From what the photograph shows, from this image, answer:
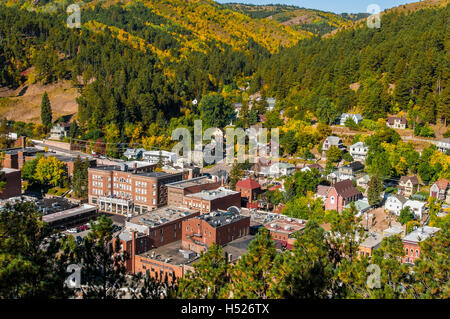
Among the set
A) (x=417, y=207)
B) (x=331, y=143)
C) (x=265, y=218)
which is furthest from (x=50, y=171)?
(x=417, y=207)

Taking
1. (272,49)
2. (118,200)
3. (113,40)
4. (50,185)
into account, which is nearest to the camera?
(118,200)

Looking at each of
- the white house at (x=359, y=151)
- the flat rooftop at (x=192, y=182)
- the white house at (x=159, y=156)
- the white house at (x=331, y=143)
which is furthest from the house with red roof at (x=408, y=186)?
the white house at (x=159, y=156)

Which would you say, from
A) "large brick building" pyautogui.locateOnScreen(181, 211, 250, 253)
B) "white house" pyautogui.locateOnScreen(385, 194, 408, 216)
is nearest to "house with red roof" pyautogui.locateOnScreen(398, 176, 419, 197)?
"white house" pyautogui.locateOnScreen(385, 194, 408, 216)

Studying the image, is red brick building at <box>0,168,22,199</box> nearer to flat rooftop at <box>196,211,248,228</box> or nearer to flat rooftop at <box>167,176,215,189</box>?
flat rooftop at <box>167,176,215,189</box>

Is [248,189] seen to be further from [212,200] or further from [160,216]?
[160,216]

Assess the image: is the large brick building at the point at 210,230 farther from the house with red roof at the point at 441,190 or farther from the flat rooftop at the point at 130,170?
the house with red roof at the point at 441,190

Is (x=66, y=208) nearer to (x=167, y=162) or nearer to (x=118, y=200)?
(x=118, y=200)

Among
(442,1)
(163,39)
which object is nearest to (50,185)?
(163,39)
